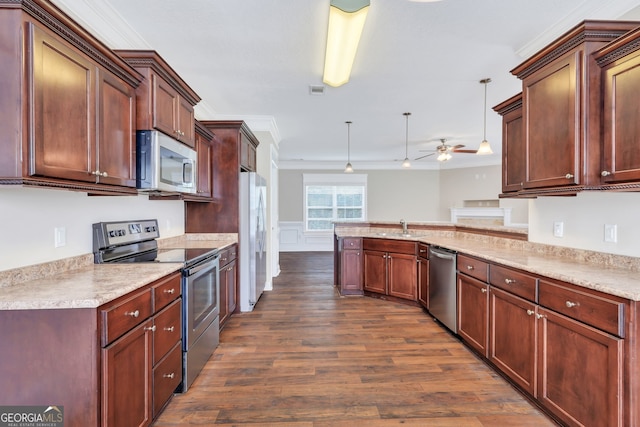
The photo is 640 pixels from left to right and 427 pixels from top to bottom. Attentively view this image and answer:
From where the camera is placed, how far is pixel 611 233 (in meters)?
2.02

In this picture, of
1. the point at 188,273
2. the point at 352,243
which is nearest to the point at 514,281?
the point at 188,273

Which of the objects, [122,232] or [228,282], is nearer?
[122,232]

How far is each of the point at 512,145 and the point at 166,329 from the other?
3.02m

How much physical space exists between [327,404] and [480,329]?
1404 mm

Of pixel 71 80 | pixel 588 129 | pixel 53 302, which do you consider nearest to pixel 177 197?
pixel 71 80

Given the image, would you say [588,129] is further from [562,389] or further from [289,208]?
[289,208]

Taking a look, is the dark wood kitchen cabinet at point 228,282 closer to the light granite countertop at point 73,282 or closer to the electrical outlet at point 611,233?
the light granite countertop at point 73,282

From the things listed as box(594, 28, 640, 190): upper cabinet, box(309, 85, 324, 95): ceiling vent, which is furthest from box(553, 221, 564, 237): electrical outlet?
box(309, 85, 324, 95): ceiling vent

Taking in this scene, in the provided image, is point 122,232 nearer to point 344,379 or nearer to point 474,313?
point 344,379

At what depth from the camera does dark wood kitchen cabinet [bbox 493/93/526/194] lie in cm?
255

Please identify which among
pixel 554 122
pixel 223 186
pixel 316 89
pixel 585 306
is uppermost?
pixel 316 89

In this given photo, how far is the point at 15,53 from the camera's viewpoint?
1271 mm

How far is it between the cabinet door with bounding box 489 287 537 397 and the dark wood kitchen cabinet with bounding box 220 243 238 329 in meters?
2.45

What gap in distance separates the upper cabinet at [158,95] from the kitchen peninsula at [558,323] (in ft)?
8.70
